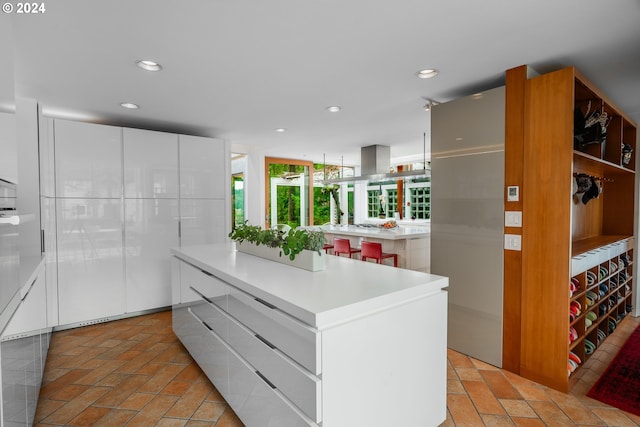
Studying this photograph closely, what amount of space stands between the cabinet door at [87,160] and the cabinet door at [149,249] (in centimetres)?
33

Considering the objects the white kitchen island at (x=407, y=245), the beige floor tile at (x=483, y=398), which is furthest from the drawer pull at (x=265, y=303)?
the white kitchen island at (x=407, y=245)

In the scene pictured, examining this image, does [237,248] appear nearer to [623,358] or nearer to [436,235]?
[436,235]

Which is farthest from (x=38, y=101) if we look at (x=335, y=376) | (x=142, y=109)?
(x=335, y=376)

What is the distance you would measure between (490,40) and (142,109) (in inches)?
132

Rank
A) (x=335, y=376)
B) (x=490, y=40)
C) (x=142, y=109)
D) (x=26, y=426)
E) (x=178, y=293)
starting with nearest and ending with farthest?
(x=335, y=376)
(x=26, y=426)
(x=490, y=40)
(x=178, y=293)
(x=142, y=109)

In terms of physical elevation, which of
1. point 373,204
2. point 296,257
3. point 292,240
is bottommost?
point 296,257

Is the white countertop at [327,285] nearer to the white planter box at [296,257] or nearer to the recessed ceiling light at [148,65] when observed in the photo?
the white planter box at [296,257]

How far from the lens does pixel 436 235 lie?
10.0 feet

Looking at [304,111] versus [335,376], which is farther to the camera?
[304,111]

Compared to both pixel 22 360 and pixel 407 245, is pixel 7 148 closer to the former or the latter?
pixel 22 360

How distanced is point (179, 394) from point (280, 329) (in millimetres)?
1432

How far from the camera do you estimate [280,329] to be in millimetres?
1486

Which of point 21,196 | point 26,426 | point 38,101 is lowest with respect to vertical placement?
point 26,426

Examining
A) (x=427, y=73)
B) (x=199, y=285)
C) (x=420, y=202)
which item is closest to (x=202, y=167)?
(x=199, y=285)
